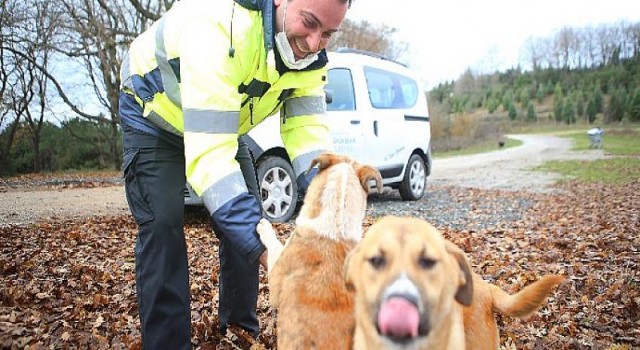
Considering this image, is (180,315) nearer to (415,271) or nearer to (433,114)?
(415,271)

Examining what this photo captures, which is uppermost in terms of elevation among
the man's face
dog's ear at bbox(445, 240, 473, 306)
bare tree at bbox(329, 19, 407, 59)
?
bare tree at bbox(329, 19, 407, 59)

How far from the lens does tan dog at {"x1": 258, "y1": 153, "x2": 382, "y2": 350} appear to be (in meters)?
2.14

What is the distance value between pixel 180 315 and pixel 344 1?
6.93 ft

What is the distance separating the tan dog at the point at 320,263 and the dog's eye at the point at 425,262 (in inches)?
15.8

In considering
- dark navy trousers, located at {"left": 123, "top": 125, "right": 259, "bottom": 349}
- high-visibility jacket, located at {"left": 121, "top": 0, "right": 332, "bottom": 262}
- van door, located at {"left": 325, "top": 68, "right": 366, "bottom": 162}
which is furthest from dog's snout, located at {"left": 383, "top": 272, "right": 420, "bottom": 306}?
van door, located at {"left": 325, "top": 68, "right": 366, "bottom": 162}

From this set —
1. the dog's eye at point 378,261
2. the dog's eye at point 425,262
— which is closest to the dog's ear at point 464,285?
the dog's eye at point 425,262

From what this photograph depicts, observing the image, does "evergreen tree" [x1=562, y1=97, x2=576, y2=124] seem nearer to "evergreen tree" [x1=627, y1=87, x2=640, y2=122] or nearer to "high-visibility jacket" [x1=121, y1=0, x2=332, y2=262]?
"evergreen tree" [x1=627, y1=87, x2=640, y2=122]

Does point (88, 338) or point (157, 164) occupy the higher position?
point (157, 164)

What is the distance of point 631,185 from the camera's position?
12898 millimetres

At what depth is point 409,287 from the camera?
→ 1.85 m

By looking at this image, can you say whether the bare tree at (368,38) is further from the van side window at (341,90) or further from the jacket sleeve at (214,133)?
the jacket sleeve at (214,133)

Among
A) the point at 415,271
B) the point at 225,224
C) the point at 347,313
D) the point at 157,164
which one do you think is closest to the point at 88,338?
the point at 157,164

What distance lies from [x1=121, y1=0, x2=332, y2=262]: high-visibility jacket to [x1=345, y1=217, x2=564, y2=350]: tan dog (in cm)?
66

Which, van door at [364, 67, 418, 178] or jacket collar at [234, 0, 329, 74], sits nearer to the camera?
jacket collar at [234, 0, 329, 74]
